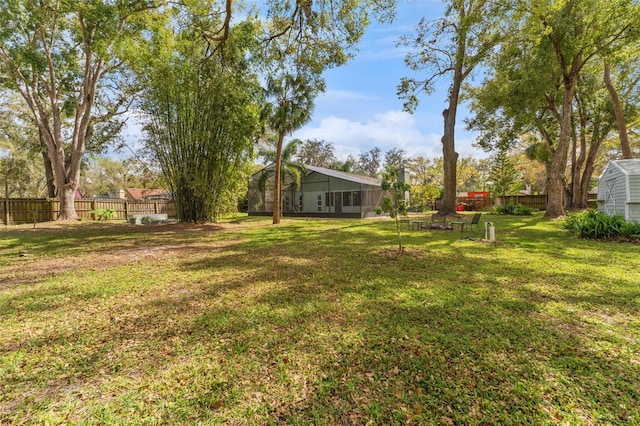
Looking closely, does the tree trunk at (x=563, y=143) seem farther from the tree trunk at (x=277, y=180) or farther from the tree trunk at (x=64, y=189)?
the tree trunk at (x=64, y=189)

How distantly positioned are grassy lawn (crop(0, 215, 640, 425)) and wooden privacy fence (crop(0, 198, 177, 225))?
1036cm

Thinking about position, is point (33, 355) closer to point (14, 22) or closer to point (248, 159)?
point (248, 159)

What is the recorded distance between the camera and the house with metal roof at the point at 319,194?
A: 18500mm

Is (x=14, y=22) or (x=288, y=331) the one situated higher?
(x=14, y=22)

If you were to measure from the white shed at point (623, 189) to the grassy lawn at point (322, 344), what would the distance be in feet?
16.7

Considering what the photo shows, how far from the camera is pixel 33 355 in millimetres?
2365

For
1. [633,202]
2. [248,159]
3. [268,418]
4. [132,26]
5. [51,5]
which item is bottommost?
[268,418]

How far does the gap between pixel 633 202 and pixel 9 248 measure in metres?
17.2

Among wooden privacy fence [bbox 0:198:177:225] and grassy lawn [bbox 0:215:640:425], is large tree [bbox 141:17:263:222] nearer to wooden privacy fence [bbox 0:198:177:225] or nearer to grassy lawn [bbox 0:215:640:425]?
wooden privacy fence [bbox 0:198:177:225]

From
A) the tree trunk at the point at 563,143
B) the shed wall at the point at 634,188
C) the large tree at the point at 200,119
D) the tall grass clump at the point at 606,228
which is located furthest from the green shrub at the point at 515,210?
the large tree at the point at 200,119

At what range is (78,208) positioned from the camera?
16.8 meters

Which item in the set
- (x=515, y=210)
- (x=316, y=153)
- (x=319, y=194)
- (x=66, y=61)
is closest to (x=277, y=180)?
(x=319, y=194)

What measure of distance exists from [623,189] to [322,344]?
11.4 metres

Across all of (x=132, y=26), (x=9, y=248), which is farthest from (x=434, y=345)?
(x=132, y=26)
